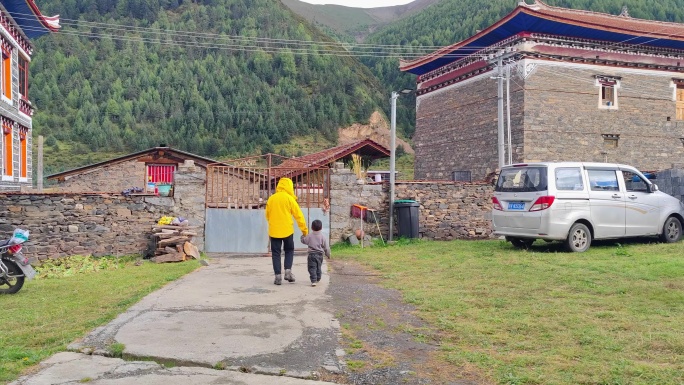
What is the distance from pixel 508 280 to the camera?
847cm

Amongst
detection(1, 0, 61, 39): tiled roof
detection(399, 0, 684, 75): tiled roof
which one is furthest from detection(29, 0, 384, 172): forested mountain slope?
detection(399, 0, 684, 75): tiled roof

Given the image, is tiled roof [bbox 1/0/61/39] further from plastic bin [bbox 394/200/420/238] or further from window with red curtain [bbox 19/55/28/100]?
plastic bin [bbox 394/200/420/238]

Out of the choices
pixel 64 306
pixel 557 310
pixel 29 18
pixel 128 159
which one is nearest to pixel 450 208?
pixel 557 310

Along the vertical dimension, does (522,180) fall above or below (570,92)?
below

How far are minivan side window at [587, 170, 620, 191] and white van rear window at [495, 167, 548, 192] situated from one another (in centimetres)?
109

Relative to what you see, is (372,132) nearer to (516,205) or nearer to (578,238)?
(516,205)

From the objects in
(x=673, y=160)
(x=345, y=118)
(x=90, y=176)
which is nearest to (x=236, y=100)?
(x=345, y=118)

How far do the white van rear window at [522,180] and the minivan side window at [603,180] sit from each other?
1091 mm

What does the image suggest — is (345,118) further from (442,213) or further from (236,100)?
(442,213)

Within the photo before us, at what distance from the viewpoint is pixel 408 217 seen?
15266 mm

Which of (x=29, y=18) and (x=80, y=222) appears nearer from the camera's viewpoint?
(x=80, y=222)

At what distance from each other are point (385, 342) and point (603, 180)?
26.4 ft

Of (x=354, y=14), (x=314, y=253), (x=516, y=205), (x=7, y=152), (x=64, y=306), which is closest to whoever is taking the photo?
(x=64, y=306)

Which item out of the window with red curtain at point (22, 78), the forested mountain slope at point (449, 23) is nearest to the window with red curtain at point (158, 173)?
the window with red curtain at point (22, 78)
